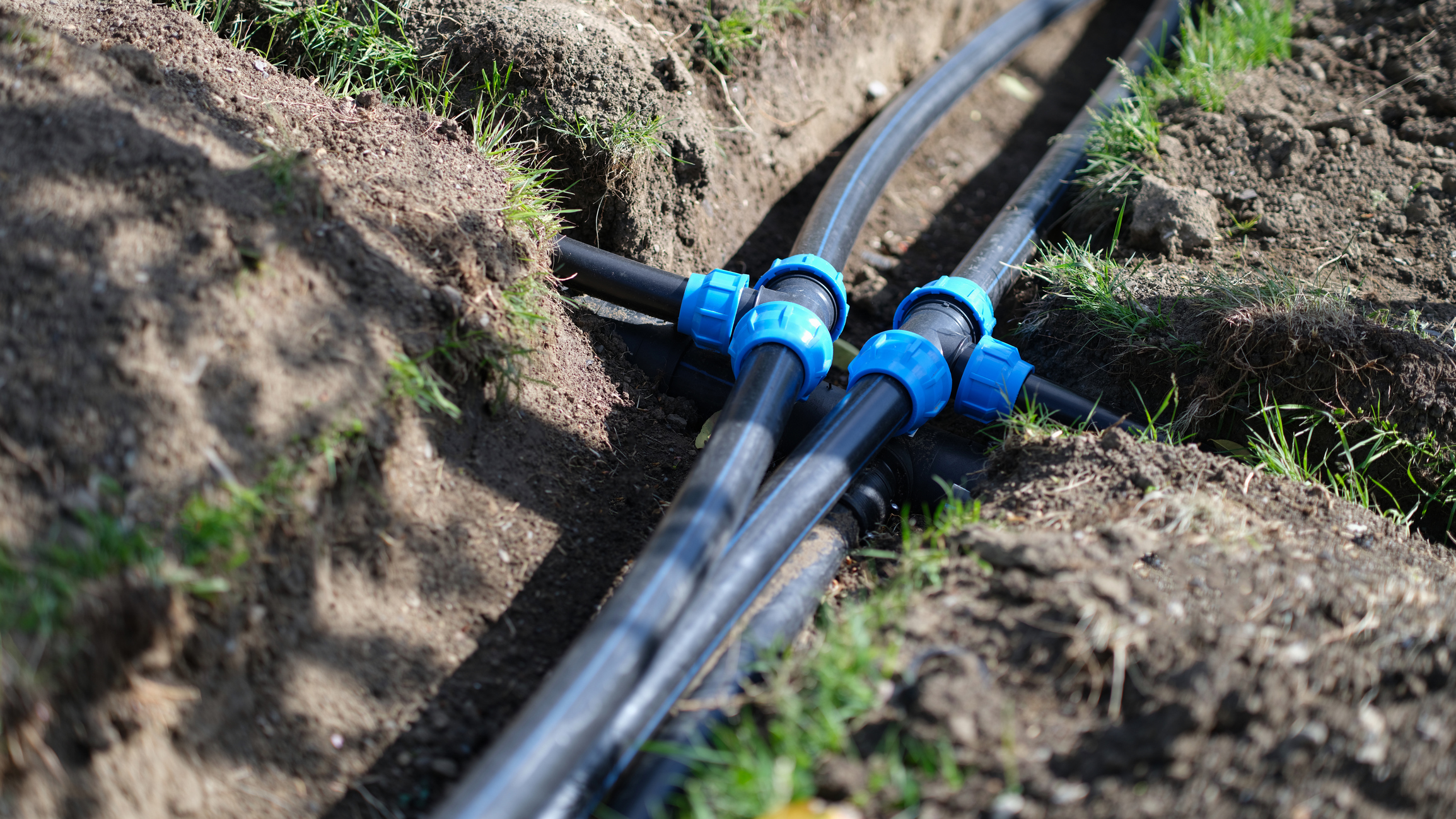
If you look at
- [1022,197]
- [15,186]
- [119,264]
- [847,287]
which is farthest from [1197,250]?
[15,186]

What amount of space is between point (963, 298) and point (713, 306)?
78 cm

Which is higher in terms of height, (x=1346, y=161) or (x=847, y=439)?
(x=1346, y=161)

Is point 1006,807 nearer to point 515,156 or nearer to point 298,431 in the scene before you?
point 298,431

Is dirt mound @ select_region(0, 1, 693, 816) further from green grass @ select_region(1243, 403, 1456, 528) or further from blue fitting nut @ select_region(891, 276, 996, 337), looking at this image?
green grass @ select_region(1243, 403, 1456, 528)

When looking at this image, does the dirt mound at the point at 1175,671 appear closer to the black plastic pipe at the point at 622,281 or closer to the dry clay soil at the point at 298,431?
the dry clay soil at the point at 298,431

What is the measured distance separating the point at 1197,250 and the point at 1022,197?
0.65 m

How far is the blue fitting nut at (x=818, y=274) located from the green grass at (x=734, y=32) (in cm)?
126

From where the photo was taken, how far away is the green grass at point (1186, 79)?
339cm

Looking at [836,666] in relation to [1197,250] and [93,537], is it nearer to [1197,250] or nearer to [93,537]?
[93,537]

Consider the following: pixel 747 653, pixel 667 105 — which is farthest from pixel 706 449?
pixel 667 105

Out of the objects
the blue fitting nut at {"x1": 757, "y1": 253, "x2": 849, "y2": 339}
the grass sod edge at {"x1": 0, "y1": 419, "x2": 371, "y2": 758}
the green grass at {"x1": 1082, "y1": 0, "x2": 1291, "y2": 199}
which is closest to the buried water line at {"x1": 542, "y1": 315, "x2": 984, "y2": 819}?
the blue fitting nut at {"x1": 757, "y1": 253, "x2": 849, "y2": 339}

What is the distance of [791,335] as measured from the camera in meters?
2.37

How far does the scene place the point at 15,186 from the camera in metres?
1.78

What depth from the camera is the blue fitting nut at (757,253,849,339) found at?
2.63 m
